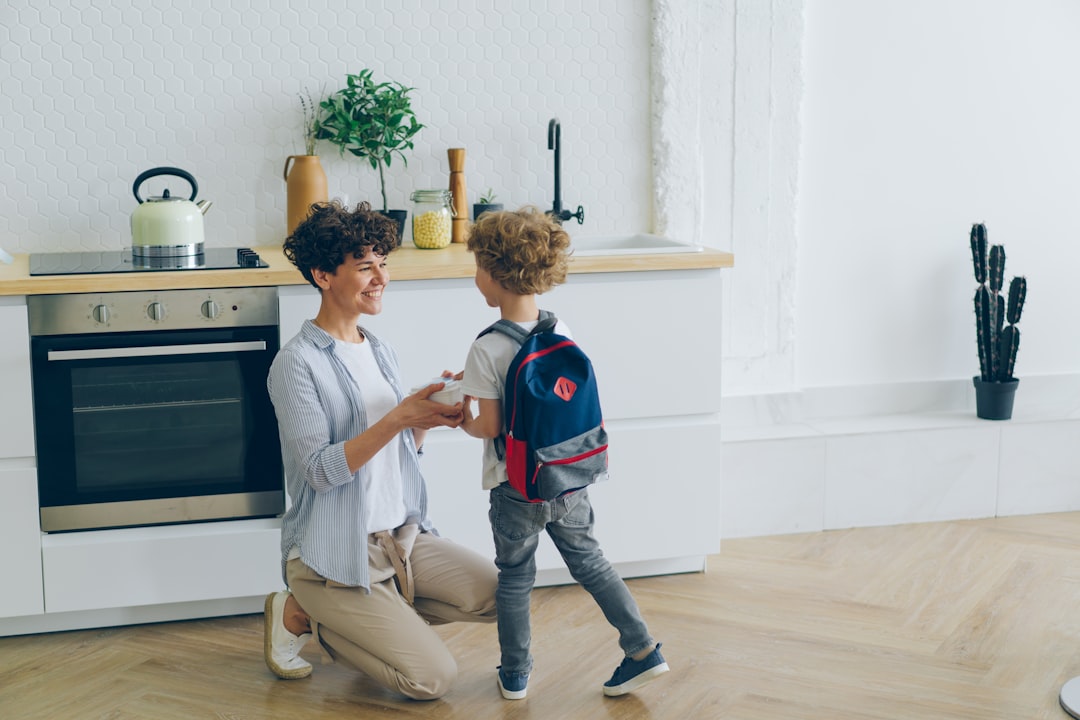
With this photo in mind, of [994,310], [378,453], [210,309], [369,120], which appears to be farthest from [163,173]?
[994,310]

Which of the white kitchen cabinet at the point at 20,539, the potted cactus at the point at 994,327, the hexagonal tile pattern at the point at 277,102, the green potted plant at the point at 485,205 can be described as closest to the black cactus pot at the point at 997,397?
the potted cactus at the point at 994,327

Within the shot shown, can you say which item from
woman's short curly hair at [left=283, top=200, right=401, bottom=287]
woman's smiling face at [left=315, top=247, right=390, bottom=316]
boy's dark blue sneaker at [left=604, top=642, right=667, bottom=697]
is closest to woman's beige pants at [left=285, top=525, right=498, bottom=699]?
boy's dark blue sneaker at [left=604, top=642, right=667, bottom=697]

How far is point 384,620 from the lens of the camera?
2.57 metres

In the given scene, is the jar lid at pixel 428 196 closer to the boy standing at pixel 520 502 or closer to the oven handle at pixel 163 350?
the oven handle at pixel 163 350

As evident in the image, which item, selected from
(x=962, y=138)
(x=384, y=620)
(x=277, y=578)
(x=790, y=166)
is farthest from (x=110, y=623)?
(x=962, y=138)

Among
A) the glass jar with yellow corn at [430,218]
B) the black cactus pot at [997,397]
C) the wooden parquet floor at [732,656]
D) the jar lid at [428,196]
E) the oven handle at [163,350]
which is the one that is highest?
the jar lid at [428,196]

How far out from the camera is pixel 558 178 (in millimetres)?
3580

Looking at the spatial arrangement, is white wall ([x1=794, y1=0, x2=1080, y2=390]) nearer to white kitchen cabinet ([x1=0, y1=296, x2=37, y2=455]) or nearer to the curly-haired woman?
the curly-haired woman

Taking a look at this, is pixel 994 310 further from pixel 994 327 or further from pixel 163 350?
pixel 163 350

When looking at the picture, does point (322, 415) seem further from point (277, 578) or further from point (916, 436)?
point (916, 436)

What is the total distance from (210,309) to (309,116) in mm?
867

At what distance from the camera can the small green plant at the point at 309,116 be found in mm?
3494

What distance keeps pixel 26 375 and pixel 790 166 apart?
2362 millimetres

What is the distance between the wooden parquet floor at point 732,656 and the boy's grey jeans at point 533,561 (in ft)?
0.51
